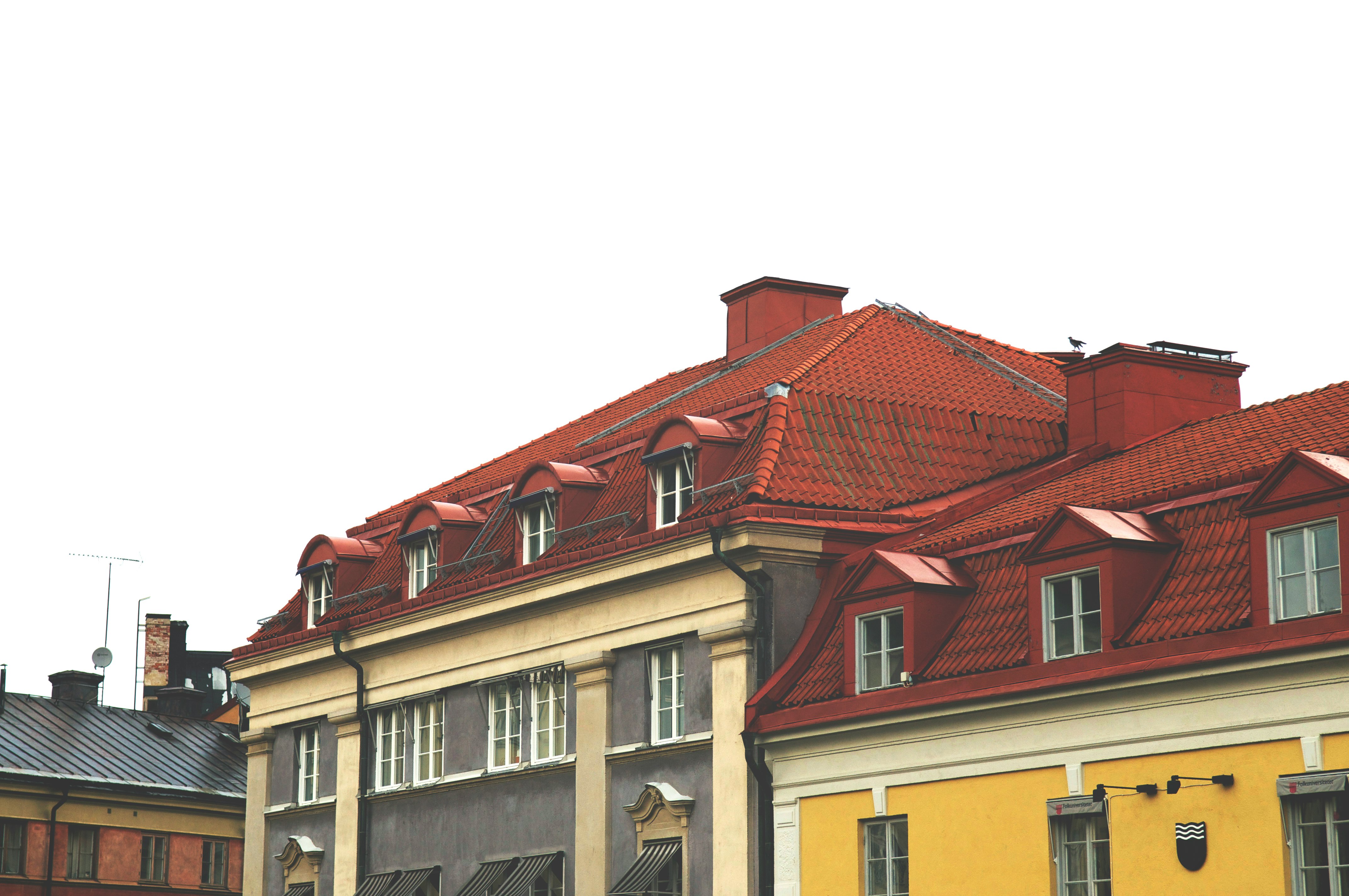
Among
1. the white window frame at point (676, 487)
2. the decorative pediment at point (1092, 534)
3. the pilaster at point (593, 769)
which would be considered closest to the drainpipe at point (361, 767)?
the pilaster at point (593, 769)

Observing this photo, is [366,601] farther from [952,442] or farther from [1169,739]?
[1169,739]

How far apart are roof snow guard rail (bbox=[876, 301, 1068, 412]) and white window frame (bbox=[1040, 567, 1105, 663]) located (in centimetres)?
1006

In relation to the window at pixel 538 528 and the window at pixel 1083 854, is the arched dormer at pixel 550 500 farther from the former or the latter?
the window at pixel 1083 854

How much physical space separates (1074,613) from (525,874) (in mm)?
13838

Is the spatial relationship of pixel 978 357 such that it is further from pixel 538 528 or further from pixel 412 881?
pixel 412 881

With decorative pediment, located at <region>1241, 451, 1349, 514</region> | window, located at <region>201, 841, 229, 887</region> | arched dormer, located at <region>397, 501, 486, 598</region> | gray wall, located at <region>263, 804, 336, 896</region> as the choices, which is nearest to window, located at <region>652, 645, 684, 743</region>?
arched dormer, located at <region>397, 501, 486, 598</region>

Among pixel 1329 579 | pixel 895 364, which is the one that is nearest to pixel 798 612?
pixel 895 364

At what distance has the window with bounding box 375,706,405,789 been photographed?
42219 millimetres

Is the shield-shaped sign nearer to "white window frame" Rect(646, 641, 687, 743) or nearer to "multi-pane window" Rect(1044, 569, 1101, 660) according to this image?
"multi-pane window" Rect(1044, 569, 1101, 660)

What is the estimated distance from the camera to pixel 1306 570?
2417 cm

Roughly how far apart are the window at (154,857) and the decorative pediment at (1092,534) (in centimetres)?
3881

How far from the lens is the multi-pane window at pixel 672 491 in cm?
3534

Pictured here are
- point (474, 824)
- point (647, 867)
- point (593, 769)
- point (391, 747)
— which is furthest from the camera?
point (391, 747)

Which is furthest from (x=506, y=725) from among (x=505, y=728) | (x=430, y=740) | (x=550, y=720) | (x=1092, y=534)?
(x=1092, y=534)
